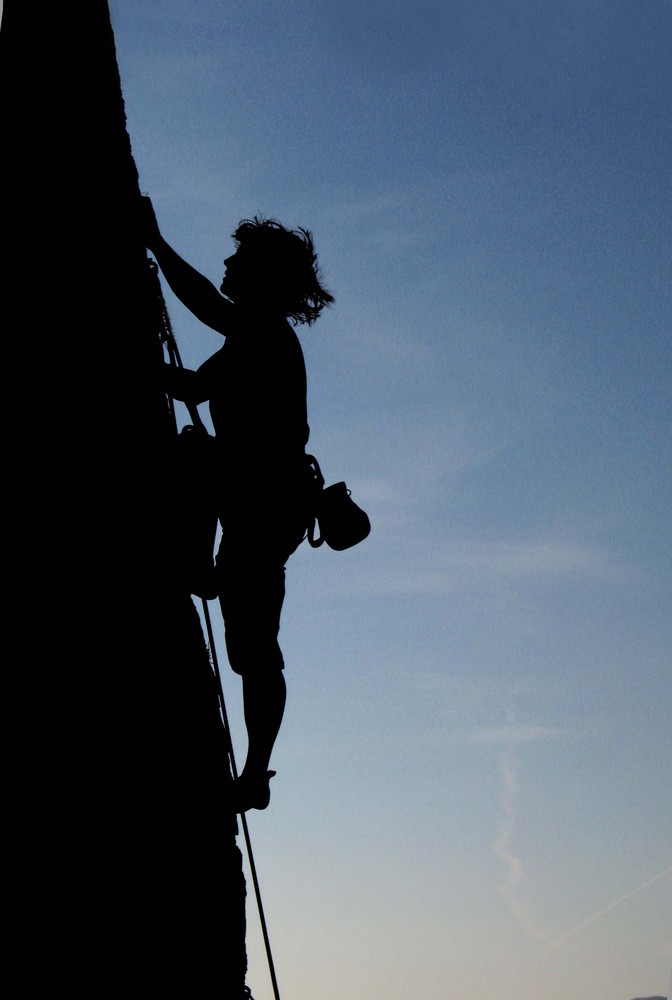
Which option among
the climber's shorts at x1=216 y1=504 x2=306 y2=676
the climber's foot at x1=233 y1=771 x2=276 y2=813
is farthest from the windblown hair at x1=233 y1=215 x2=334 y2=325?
the climber's foot at x1=233 y1=771 x2=276 y2=813

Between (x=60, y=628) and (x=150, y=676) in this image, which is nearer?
(x=60, y=628)

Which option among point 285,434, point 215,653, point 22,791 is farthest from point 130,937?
point 285,434

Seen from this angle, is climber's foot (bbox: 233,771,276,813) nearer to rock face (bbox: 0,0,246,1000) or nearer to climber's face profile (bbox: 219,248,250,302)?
rock face (bbox: 0,0,246,1000)

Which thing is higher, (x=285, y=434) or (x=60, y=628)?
(x=285, y=434)

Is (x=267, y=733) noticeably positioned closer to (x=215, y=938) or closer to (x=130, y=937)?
→ (x=215, y=938)

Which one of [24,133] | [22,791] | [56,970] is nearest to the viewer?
[56,970]

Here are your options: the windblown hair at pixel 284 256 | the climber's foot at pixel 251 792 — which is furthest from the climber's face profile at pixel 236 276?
the climber's foot at pixel 251 792

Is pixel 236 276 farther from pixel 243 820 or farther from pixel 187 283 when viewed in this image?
pixel 243 820

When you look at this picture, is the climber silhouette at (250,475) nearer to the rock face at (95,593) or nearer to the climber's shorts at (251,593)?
the climber's shorts at (251,593)

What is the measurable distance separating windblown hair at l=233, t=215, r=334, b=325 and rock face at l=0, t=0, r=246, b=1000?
1.97 feet

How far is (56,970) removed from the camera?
3.10 m

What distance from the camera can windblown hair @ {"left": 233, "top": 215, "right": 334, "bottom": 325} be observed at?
539 cm

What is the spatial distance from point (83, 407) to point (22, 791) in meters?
1.59

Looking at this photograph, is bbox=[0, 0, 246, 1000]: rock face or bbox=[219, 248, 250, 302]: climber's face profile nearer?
bbox=[0, 0, 246, 1000]: rock face
